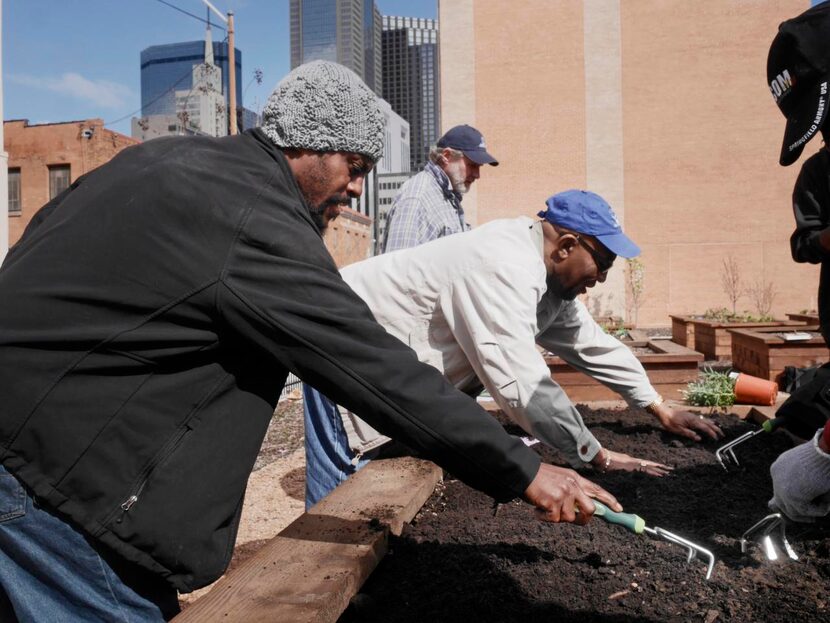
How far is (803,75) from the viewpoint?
6.73 ft

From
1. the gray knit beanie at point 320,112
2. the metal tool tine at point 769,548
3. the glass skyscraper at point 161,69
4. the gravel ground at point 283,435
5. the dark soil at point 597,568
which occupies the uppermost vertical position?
the glass skyscraper at point 161,69

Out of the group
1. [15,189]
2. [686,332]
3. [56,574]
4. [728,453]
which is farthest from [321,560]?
[15,189]

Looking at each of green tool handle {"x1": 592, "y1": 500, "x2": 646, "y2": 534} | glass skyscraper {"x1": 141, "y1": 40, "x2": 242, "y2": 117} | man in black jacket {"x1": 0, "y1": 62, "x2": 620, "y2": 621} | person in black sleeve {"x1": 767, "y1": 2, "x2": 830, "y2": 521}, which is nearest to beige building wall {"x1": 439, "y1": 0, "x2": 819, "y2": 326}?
person in black sleeve {"x1": 767, "y1": 2, "x2": 830, "y2": 521}

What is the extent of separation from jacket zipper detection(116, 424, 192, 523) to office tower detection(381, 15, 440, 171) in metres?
99.1

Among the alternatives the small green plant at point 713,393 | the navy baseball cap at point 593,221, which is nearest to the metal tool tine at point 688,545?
the navy baseball cap at point 593,221

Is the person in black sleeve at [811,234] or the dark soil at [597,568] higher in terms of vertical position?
the person in black sleeve at [811,234]

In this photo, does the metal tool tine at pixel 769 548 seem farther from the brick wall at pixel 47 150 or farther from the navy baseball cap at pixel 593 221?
the brick wall at pixel 47 150

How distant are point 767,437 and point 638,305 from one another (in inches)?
674

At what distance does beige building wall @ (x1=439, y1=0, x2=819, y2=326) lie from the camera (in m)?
19.8

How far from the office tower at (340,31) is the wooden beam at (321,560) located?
10549 centimetres

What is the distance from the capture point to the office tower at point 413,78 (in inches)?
4193

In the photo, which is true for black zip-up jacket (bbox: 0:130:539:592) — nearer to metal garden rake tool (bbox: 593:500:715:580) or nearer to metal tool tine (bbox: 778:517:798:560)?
metal garden rake tool (bbox: 593:500:715:580)

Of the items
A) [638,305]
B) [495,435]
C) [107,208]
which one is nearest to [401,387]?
[495,435]

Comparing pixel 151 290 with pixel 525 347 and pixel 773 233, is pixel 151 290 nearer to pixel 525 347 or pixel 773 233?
pixel 525 347
